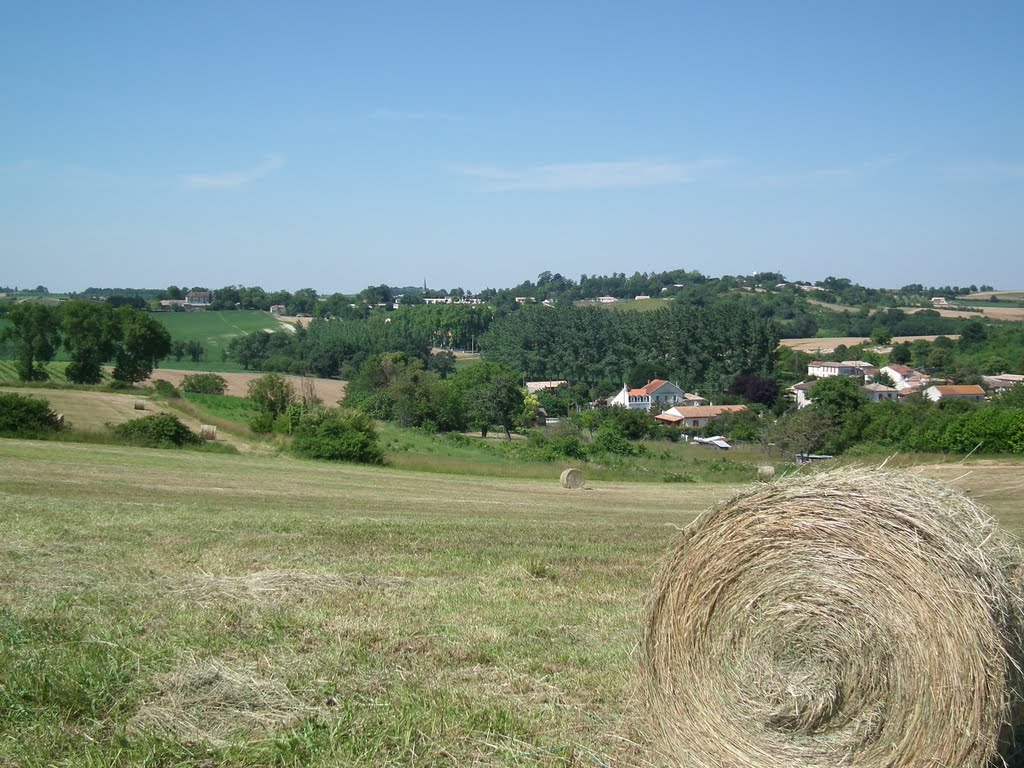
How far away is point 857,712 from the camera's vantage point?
539cm

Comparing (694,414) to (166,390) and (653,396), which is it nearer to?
(653,396)

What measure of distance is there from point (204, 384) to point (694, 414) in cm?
4463

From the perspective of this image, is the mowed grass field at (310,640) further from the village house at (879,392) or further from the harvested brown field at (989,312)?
the harvested brown field at (989,312)

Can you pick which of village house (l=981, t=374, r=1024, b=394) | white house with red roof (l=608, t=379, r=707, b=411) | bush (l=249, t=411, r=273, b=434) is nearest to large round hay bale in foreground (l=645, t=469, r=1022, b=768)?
bush (l=249, t=411, r=273, b=434)

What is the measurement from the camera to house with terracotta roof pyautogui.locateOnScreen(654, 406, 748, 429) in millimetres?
87000

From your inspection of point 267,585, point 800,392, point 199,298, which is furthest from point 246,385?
point 199,298

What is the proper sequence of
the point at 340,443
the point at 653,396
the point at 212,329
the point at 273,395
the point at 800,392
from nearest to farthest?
1. the point at 340,443
2. the point at 273,395
3. the point at 800,392
4. the point at 653,396
5. the point at 212,329

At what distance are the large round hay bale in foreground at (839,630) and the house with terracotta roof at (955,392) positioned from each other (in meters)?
71.6

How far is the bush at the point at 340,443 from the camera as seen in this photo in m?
40.2

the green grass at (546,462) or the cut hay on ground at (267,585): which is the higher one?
the cut hay on ground at (267,585)

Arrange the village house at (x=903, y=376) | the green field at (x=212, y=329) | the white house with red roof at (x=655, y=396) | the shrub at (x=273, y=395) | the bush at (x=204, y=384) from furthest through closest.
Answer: the green field at (x=212, y=329) → the white house with red roof at (x=655, y=396) → the village house at (x=903, y=376) → the bush at (x=204, y=384) → the shrub at (x=273, y=395)

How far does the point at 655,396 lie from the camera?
10544cm

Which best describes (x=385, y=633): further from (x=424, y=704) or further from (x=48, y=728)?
(x=48, y=728)

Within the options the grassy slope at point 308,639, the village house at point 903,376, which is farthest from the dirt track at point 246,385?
the grassy slope at point 308,639
